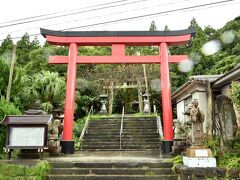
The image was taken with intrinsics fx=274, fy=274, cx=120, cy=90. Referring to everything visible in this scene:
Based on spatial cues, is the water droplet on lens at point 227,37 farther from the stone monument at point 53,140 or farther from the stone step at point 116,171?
the stone step at point 116,171

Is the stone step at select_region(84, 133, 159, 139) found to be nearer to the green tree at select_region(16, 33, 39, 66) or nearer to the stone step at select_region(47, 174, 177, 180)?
the stone step at select_region(47, 174, 177, 180)

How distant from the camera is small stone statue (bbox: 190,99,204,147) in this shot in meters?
7.75

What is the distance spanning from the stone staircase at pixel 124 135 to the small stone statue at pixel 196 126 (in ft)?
20.2

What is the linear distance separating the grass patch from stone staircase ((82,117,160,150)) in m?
6.35

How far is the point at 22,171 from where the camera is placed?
7.77 meters

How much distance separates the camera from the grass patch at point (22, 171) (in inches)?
303

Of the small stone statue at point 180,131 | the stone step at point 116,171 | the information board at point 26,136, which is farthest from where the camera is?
the small stone statue at point 180,131

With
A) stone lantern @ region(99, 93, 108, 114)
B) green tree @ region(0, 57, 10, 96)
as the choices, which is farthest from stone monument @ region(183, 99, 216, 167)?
stone lantern @ region(99, 93, 108, 114)

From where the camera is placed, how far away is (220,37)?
117ft

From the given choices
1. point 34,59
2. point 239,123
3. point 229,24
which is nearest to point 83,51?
point 34,59

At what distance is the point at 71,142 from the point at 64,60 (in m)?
3.67

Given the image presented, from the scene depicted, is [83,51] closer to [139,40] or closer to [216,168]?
[139,40]

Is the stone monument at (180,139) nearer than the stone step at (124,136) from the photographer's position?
Yes

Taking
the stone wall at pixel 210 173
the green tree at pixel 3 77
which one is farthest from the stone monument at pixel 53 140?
the stone wall at pixel 210 173
